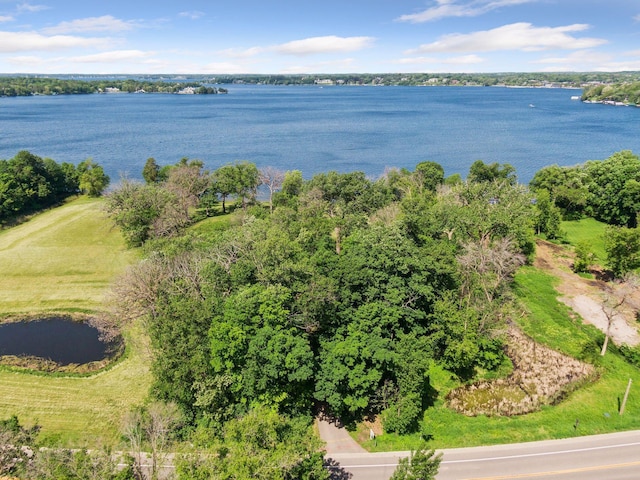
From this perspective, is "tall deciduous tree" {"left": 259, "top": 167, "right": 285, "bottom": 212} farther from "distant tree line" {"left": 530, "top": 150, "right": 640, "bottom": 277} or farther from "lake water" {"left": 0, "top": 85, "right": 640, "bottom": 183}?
"distant tree line" {"left": 530, "top": 150, "right": 640, "bottom": 277}

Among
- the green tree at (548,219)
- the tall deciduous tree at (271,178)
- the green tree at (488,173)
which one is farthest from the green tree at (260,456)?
the green tree at (488,173)

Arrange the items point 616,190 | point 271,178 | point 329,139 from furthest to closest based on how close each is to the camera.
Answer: point 329,139
point 271,178
point 616,190

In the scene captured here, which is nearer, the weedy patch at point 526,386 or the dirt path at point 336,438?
the dirt path at point 336,438

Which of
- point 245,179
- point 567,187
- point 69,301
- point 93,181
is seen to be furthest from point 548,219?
point 93,181

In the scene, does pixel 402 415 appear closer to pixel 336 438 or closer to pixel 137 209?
pixel 336 438

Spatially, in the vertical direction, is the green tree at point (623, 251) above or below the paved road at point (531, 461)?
above

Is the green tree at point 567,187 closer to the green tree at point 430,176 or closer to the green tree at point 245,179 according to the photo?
the green tree at point 430,176

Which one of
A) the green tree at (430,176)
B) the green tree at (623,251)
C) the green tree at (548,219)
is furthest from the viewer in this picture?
the green tree at (430,176)
